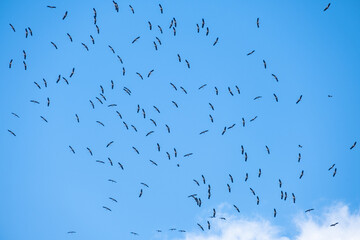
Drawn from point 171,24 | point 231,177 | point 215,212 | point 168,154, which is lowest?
point 215,212

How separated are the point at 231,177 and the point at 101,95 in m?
9.60

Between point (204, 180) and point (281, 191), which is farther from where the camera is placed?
point (204, 180)

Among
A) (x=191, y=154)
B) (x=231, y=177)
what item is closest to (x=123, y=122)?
(x=191, y=154)

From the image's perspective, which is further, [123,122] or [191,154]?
[191,154]

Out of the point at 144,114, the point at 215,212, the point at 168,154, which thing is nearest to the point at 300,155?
the point at 215,212

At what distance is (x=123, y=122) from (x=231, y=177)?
772 cm

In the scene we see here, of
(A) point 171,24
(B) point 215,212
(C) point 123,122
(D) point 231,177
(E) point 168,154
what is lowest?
(B) point 215,212

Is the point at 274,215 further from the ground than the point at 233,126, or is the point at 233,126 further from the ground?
the point at 233,126

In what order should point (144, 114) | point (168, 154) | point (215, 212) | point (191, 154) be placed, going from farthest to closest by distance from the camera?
1. point (191, 154)
2. point (144, 114)
3. point (168, 154)
4. point (215, 212)

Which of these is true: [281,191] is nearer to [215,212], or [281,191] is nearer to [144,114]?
[215,212]

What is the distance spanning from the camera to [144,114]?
73.6ft

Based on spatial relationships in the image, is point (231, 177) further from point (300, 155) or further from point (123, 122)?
point (123, 122)

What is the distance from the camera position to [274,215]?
20.0 metres

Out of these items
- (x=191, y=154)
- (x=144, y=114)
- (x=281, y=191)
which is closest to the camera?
(x=281, y=191)
